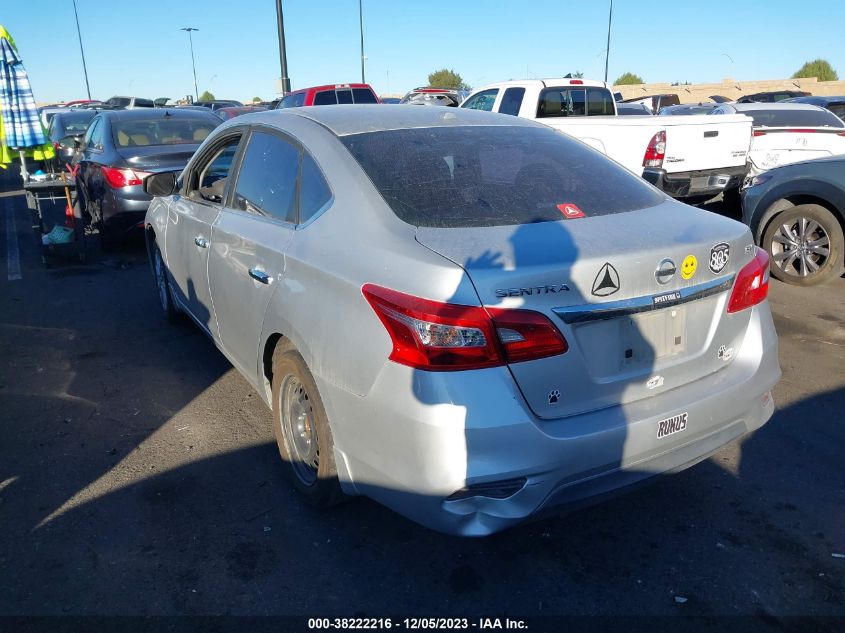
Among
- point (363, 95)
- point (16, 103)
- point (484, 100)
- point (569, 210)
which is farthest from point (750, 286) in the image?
point (363, 95)

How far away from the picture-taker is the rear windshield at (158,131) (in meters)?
8.79

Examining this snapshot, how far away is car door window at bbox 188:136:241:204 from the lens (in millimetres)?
4328

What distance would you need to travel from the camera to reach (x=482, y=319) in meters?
2.31

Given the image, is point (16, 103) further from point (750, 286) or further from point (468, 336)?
point (750, 286)

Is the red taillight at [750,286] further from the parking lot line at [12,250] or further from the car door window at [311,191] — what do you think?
the parking lot line at [12,250]

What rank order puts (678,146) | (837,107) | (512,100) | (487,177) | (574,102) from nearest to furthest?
(487,177) < (678,146) < (512,100) < (574,102) < (837,107)

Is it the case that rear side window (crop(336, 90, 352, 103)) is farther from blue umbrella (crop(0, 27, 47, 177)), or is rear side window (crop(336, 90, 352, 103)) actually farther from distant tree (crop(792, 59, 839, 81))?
distant tree (crop(792, 59, 839, 81))

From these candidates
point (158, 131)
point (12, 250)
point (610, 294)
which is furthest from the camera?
point (12, 250)

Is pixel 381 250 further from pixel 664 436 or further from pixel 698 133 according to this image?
pixel 698 133

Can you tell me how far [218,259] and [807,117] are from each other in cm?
1058

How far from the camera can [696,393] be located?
2748 mm

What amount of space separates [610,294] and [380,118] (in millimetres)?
1625

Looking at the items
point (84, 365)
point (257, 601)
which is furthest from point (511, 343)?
point (84, 365)

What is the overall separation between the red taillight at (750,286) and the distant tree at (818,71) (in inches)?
2750
